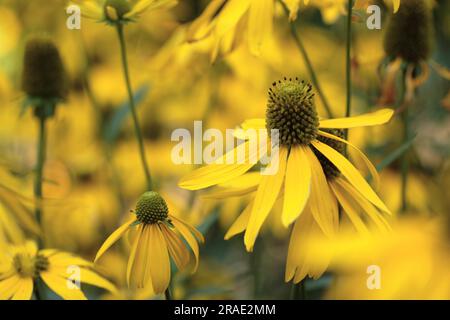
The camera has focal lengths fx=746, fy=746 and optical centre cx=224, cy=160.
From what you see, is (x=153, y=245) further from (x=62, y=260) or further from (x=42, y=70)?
(x=42, y=70)

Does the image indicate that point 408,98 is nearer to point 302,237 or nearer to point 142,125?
point 302,237

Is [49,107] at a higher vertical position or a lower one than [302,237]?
higher

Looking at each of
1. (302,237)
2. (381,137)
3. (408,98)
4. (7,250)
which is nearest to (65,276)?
(7,250)

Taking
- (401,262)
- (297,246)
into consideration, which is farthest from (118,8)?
(401,262)

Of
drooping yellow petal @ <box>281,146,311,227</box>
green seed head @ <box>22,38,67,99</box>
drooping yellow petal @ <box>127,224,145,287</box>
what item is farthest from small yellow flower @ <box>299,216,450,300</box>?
green seed head @ <box>22,38,67,99</box>

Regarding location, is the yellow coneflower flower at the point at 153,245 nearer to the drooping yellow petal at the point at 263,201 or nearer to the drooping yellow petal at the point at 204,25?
the drooping yellow petal at the point at 263,201

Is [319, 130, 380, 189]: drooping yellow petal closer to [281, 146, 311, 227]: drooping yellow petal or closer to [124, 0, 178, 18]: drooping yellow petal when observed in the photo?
[281, 146, 311, 227]: drooping yellow petal
